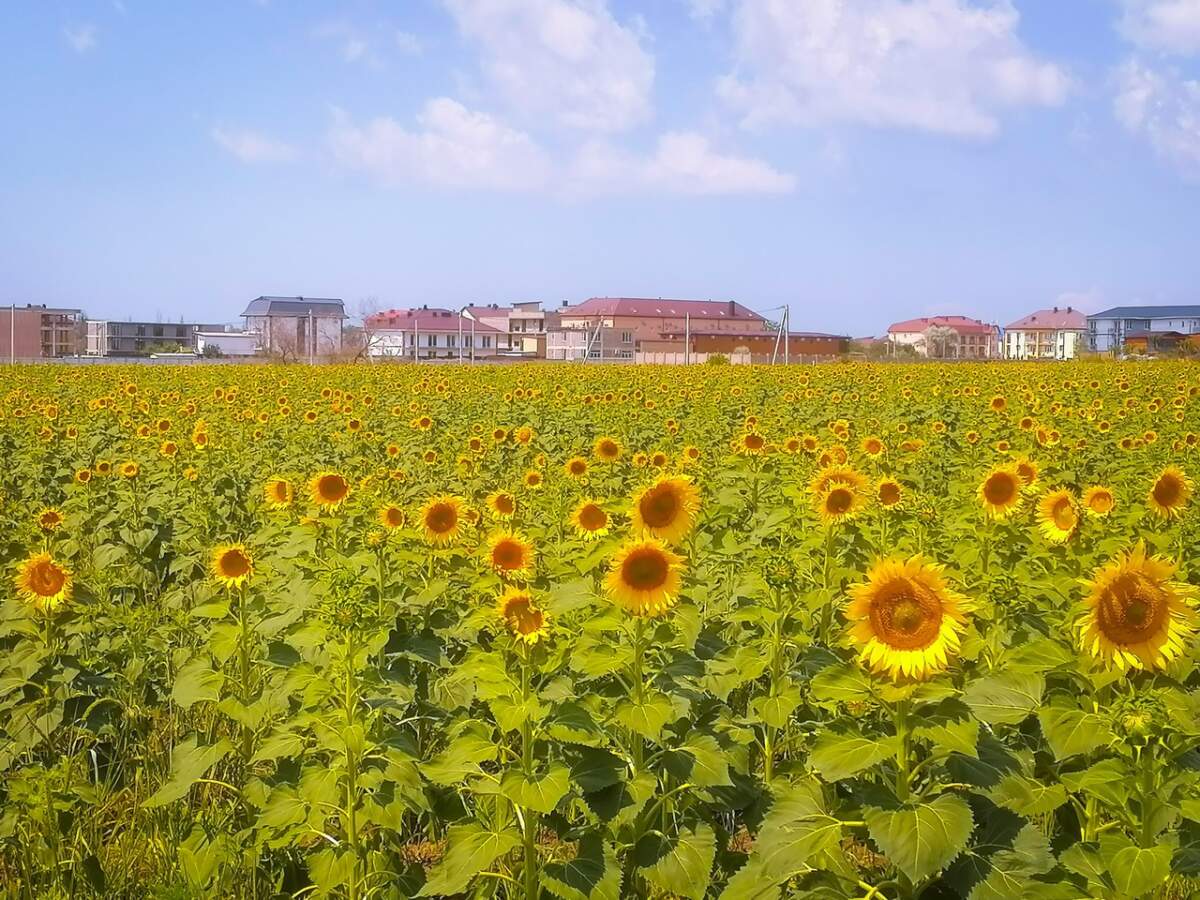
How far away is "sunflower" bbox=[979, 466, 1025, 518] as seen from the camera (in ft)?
16.6

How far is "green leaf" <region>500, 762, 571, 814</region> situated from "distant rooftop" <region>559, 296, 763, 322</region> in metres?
117

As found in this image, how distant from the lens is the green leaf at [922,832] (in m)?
2.30

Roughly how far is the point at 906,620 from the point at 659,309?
407 feet

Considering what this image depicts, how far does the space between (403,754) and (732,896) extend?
1.04 metres

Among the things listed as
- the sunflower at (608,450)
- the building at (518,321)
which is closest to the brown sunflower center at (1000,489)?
the sunflower at (608,450)

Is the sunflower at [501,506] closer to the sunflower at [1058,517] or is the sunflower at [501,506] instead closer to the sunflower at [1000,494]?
the sunflower at [1000,494]

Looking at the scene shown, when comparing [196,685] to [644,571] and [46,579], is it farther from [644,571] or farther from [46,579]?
[644,571]

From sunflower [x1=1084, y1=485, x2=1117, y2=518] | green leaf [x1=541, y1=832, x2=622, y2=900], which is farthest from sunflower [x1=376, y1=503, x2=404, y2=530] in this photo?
sunflower [x1=1084, y1=485, x2=1117, y2=518]

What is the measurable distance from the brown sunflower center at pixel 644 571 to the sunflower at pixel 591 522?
117 cm

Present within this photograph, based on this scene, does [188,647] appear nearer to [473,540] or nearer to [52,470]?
[473,540]

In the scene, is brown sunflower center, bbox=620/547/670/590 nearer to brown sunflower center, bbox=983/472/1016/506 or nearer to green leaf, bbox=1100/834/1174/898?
green leaf, bbox=1100/834/1174/898

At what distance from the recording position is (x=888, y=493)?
17.0 ft

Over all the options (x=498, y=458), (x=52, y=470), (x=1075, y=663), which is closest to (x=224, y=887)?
(x=1075, y=663)

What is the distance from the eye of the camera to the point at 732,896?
259cm
